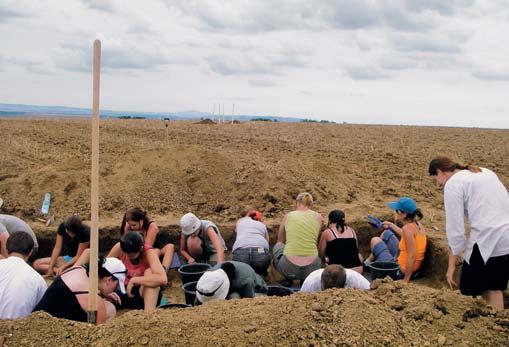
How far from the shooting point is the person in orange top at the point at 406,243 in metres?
5.72

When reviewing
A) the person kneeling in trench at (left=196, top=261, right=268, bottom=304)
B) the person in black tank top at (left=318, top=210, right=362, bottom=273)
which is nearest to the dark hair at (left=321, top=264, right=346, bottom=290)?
the person kneeling in trench at (left=196, top=261, right=268, bottom=304)

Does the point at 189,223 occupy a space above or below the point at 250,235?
above

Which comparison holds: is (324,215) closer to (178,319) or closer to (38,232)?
(38,232)

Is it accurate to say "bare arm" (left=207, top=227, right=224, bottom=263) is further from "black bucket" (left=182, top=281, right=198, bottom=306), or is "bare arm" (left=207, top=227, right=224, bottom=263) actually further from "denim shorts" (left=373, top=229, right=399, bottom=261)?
"denim shorts" (left=373, top=229, right=399, bottom=261)

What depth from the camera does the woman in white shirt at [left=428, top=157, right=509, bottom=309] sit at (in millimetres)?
4141

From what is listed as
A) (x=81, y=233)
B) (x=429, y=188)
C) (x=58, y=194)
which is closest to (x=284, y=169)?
(x=429, y=188)

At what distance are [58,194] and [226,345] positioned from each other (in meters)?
6.56

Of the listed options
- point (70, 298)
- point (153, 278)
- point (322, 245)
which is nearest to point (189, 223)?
point (153, 278)

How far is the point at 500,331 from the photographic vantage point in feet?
11.1

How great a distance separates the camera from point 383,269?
5.90m

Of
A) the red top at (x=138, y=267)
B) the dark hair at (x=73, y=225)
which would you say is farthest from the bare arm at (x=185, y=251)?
the dark hair at (x=73, y=225)

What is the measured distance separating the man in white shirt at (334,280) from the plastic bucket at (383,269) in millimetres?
1685

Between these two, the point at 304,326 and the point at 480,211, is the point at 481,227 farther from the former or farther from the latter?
the point at 304,326

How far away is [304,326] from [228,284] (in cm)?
132
